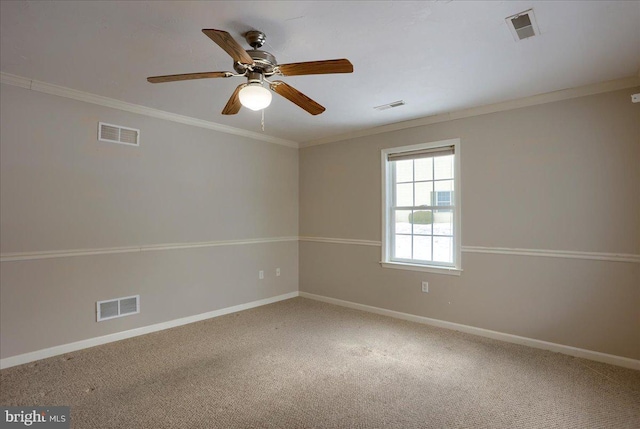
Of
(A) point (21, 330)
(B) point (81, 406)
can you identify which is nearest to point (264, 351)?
(B) point (81, 406)

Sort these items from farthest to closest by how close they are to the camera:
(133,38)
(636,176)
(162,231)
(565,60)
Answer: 1. (162,231)
2. (636,176)
3. (565,60)
4. (133,38)

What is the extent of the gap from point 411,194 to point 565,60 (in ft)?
6.59

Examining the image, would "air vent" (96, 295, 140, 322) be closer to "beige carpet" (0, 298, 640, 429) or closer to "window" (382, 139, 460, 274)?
"beige carpet" (0, 298, 640, 429)

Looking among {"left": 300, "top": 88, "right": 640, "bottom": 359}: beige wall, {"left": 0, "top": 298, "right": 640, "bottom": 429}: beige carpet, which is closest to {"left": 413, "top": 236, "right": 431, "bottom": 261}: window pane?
{"left": 300, "top": 88, "right": 640, "bottom": 359}: beige wall

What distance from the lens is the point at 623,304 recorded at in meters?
2.79

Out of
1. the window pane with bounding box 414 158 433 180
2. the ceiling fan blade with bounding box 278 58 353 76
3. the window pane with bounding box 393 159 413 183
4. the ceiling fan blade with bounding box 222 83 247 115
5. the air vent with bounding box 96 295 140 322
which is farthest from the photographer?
the window pane with bounding box 393 159 413 183

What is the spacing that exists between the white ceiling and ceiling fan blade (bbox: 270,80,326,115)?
1.01ft

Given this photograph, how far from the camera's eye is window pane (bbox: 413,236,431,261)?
398 centimetres

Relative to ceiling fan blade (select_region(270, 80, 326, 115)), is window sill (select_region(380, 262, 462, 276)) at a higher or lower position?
lower

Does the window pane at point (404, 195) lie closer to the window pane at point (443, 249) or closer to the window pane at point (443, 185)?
the window pane at point (443, 185)

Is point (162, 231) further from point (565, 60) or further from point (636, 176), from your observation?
point (636, 176)

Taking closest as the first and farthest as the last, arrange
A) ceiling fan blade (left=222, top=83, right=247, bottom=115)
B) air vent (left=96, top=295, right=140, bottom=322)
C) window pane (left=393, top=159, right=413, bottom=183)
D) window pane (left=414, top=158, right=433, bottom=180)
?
ceiling fan blade (left=222, top=83, right=247, bottom=115) < air vent (left=96, top=295, right=140, bottom=322) < window pane (left=414, top=158, right=433, bottom=180) < window pane (left=393, top=159, right=413, bottom=183)

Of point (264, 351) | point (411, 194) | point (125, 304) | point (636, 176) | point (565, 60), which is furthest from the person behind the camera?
point (411, 194)

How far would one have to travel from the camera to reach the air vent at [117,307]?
3.23 meters
